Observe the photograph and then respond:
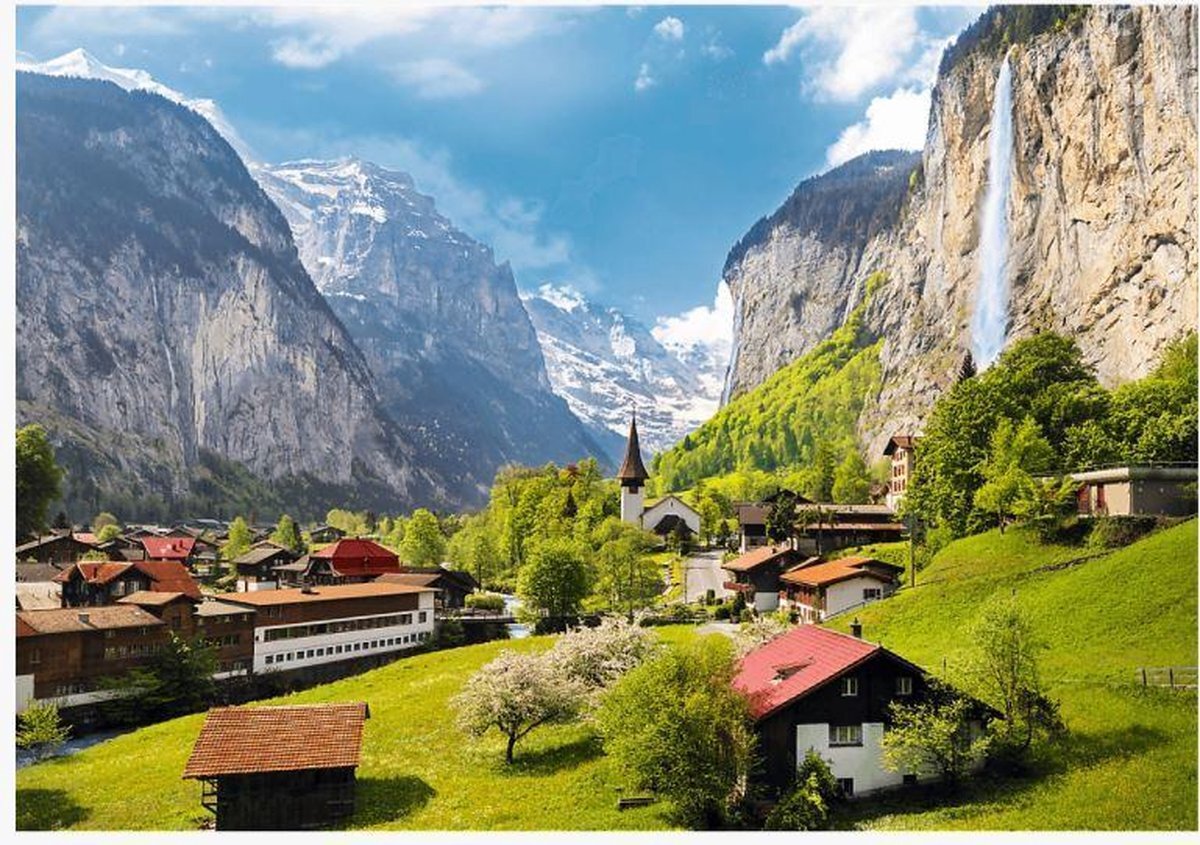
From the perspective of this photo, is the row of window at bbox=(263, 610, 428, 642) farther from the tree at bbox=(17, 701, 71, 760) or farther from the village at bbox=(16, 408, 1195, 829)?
the tree at bbox=(17, 701, 71, 760)

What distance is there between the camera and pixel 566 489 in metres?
109

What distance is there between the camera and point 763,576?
223 ft

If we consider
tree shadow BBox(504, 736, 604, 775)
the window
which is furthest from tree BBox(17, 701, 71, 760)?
the window

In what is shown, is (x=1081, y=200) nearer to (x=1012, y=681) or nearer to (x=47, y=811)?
(x=1012, y=681)

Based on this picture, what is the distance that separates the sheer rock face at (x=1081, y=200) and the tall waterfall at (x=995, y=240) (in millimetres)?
2401

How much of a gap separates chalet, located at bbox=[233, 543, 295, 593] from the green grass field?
50145 mm

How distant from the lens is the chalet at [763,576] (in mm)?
67188

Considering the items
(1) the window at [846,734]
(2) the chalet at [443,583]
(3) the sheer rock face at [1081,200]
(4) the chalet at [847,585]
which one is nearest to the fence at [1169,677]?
(1) the window at [846,734]

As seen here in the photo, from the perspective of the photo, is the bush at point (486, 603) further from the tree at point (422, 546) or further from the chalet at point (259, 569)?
the chalet at point (259, 569)

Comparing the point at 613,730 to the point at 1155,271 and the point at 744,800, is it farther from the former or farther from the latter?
the point at 1155,271

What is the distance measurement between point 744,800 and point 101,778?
26799mm

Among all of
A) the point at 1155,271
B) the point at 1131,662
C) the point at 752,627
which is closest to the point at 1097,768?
the point at 1131,662

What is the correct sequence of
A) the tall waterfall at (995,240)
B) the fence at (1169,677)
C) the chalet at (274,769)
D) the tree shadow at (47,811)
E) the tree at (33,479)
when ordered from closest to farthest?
1. the chalet at (274,769)
2. the tree shadow at (47,811)
3. the fence at (1169,677)
4. the tree at (33,479)
5. the tall waterfall at (995,240)

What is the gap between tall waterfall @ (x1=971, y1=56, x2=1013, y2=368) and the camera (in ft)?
434
